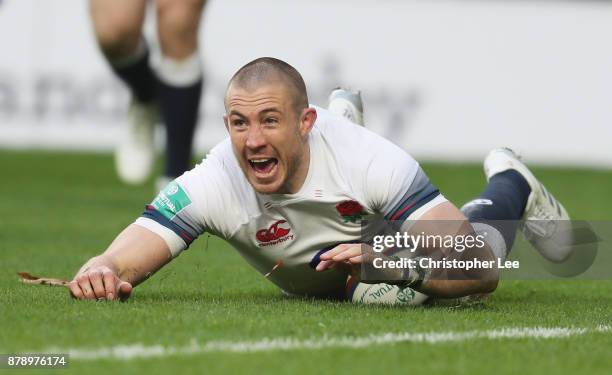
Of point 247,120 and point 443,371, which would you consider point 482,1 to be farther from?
point 443,371

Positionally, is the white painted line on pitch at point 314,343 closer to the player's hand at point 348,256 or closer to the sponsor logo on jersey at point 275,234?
the player's hand at point 348,256

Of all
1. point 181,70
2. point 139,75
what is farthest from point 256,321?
point 139,75

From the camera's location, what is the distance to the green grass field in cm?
327

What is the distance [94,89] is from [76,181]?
335cm

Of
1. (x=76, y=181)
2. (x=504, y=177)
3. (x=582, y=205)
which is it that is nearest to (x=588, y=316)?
(x=504, y=177)

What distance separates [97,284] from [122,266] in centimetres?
12

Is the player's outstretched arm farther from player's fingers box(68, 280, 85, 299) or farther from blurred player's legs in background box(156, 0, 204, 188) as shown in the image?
blurred player's legs in background box(156, 0, 204, 188)

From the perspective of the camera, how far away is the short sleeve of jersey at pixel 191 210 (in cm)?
443

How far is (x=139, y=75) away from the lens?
314 inches

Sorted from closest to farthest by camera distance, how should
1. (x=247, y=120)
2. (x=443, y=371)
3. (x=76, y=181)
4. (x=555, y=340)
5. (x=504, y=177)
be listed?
(x=443, y=371), (x=555, y=340), (x=247, y=120), (x=504, y=177), (x=76, y=181)

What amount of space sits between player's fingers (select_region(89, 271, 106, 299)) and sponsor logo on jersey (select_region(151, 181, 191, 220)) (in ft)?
1.05

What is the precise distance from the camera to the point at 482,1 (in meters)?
16.1

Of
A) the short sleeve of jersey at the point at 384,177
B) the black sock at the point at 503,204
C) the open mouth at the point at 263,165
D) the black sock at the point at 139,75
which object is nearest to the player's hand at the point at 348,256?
the short sleeve of jersey at the point at 384,177

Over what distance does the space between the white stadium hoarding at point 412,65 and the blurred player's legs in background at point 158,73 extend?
21.5 ft
